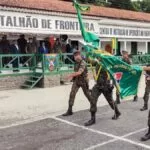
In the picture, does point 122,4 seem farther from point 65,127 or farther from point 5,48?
point 65,127

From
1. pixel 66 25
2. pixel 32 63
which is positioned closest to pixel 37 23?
pixel 66 25

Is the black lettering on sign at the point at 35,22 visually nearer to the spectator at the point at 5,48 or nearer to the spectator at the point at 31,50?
the spectator at the point at 31,50

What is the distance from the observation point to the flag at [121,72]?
862 centimetres

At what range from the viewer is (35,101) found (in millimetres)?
12312

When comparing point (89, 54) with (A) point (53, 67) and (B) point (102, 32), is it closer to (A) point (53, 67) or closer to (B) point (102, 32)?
(A) point (53, 67)

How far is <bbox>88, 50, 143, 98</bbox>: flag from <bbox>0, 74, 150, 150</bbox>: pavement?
0.78 meters

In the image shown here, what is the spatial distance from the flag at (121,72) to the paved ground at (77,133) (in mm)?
776

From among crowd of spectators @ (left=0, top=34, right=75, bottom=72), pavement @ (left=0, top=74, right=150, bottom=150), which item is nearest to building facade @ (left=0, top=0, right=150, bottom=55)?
crowd of spectators @ (left=0, top=34, right=75, bottom=72)

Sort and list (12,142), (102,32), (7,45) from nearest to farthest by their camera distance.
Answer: (12,142)
(7,45)
(102,32)

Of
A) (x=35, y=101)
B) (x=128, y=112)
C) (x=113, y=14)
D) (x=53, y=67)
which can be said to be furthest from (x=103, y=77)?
(x=113, y=14)

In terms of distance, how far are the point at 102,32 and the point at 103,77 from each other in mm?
14842

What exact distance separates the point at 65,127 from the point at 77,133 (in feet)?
1.99

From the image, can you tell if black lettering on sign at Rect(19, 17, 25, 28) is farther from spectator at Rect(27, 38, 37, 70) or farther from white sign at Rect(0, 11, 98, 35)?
spectator at Rect(27, 38, 37, 70)

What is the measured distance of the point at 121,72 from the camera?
28.9ft
